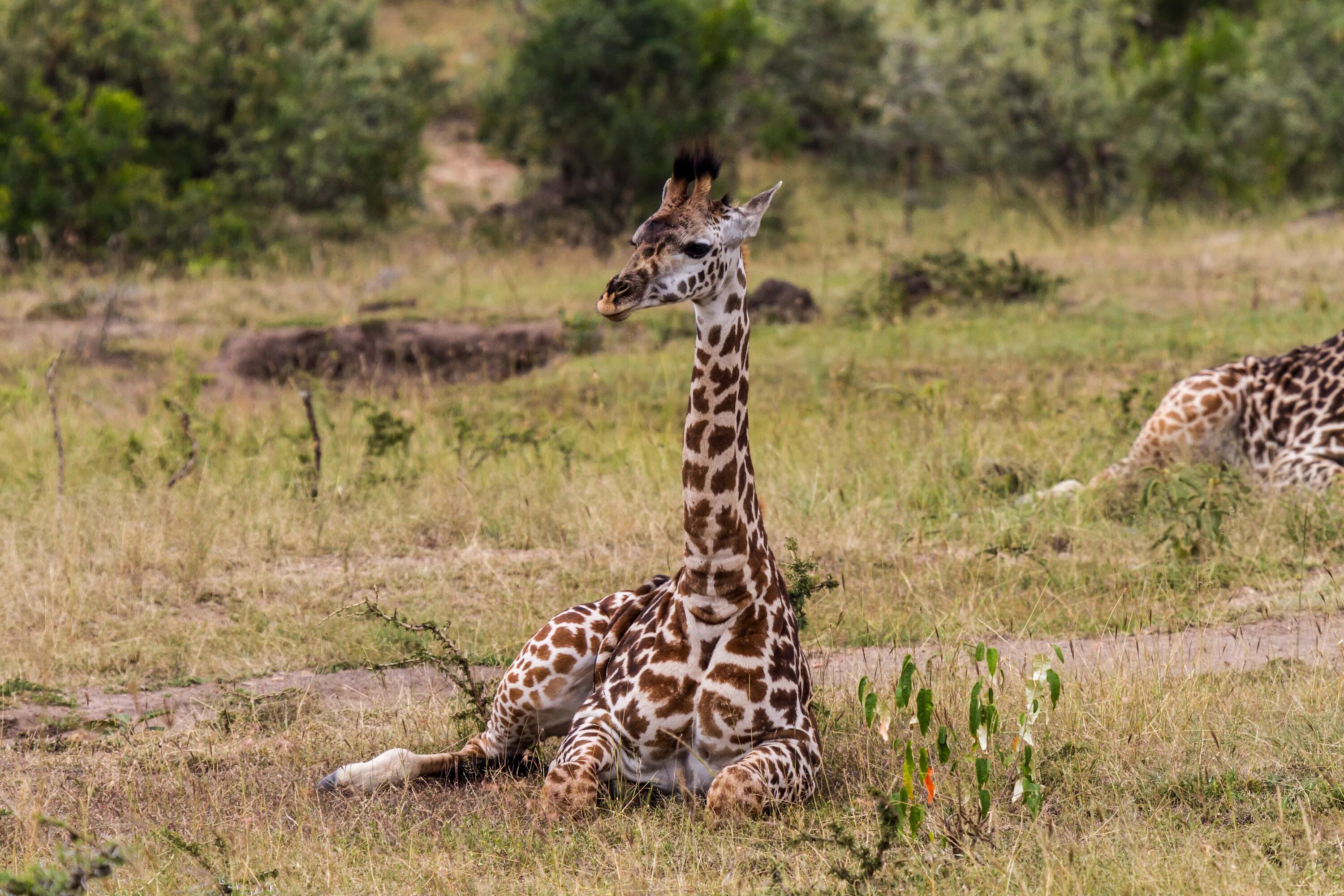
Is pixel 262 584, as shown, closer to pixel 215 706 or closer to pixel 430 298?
pixel 215 706

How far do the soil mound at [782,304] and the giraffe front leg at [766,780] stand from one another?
9.54 meters

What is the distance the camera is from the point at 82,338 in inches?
557

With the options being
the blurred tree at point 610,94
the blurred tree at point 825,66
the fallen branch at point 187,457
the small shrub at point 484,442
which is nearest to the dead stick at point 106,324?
the fallen branch at point 187,457

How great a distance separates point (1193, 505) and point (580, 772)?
500 cm

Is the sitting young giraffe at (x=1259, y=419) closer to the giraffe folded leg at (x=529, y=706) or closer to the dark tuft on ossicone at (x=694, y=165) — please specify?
the giraffe folded leg at (x=529, y=706)

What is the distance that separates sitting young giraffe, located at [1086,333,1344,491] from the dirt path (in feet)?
7.38

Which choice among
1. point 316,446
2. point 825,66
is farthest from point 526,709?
point 825,66

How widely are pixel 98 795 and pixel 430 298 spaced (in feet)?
34.9

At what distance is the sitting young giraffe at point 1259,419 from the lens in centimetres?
936

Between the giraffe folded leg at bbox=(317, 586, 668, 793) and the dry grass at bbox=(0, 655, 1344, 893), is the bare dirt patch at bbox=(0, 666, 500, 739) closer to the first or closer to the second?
the dry grass at bbox=(0, 655, 1344, 893)

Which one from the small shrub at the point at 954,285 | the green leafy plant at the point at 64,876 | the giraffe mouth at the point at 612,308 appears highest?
the giraffe mouth at the point at 612,308

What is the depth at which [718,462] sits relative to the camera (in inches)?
196

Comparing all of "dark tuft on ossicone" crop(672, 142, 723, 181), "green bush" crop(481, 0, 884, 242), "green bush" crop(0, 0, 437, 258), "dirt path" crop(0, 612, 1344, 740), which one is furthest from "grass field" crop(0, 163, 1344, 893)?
"green bush" crop(481, 0, 884, 242)

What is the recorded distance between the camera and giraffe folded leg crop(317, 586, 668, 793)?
219 inches
